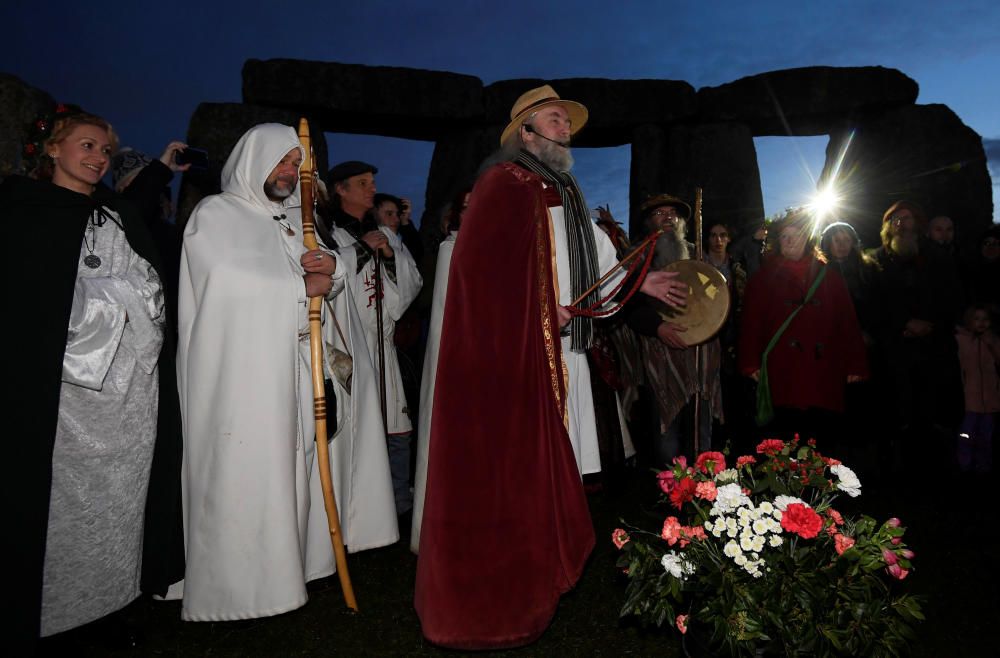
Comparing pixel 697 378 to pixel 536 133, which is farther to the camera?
pixel 697 378

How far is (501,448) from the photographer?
253 centimetres

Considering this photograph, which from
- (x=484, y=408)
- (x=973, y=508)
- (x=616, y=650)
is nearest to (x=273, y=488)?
(x=484, y=408)

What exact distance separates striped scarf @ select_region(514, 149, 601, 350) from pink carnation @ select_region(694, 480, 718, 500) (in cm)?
79

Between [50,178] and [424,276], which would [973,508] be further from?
[50,178]

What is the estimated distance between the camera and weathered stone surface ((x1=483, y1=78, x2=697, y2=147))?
11352 mm

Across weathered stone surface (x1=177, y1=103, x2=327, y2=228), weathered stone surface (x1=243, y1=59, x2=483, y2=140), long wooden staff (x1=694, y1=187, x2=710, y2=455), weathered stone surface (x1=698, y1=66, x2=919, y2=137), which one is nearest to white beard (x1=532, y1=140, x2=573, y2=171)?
long wooden staff (x1=694, y1=187, x2=710, y2=455)

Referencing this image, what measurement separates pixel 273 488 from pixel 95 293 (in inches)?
44.3

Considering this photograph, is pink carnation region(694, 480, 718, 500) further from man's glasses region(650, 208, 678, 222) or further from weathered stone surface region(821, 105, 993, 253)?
weathered stone surface region(821, 105, 993, 253)

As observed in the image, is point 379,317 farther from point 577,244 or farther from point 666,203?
point 666,203

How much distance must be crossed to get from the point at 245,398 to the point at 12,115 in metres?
5.29

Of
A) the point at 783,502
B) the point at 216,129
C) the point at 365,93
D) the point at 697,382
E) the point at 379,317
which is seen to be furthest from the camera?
the point at 365,93

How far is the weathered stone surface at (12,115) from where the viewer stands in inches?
238

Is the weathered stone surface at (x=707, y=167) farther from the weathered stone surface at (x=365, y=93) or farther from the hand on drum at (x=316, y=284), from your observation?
the hand on drum at (x=316, y=284)

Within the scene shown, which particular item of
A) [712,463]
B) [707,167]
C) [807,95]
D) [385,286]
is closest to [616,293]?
[712,463]
